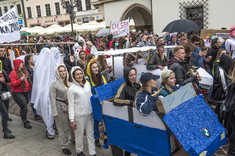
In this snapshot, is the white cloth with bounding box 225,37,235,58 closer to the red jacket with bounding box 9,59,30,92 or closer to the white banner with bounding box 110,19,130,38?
the white banner with bounding box 110,19,130,38

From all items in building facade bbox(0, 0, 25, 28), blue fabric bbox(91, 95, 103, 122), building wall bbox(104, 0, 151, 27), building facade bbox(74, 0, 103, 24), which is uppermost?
building facade bbox(0, 0, 25, 28)

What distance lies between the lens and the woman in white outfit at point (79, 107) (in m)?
4.32

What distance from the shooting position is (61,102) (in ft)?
15.8

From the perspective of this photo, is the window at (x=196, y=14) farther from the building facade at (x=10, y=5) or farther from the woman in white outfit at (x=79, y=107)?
the building facade at (x=10, y=5)

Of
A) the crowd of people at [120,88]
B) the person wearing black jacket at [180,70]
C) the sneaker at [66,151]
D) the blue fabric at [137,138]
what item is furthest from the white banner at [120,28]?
the blue fabric at [137,138]

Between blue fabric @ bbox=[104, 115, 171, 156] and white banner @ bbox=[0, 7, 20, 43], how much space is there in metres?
5.09

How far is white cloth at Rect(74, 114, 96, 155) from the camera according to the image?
14.5ft

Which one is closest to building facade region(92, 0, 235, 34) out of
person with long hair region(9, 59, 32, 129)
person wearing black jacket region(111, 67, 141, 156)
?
person wearing black jacket region(111, 67, 141, 156)

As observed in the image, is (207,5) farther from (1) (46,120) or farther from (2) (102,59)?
(1) (46,120)

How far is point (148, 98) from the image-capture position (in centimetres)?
341

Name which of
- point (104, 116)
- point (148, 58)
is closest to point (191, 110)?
point (104, 116)

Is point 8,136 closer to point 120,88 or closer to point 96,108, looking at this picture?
point 96,108

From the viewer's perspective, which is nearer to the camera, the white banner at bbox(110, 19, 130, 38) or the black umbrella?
the black umbrella

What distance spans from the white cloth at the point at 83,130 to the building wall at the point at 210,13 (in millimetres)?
10953
